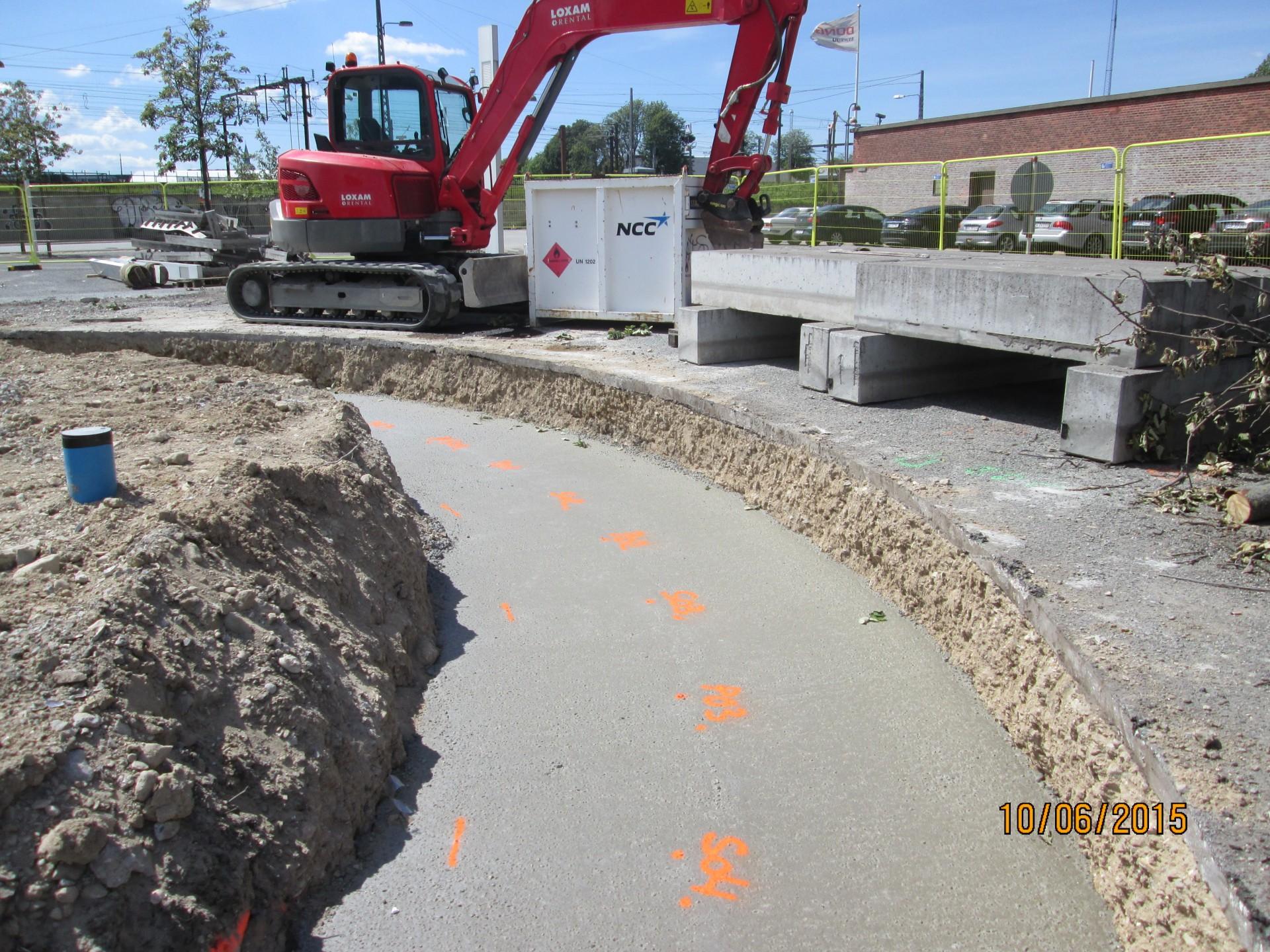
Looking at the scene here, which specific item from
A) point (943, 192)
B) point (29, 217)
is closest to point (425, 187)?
point (943, 192)

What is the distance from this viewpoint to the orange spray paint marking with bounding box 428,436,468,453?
28.8 ft

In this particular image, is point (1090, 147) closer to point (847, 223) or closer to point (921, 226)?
point (847, 223)

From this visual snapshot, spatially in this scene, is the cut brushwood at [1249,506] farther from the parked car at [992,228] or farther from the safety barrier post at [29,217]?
the safety barrier post at [29,217]

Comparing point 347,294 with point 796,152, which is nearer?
point 347,294

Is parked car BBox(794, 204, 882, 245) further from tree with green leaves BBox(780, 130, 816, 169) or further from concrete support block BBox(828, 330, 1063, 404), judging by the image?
tree with green leaves BBox(780, 130, 816, 169)

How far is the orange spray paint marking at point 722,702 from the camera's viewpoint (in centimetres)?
431

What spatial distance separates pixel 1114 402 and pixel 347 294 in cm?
979

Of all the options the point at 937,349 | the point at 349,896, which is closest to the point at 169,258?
the point at 937,349

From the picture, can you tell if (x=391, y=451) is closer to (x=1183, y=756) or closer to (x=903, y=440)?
(x=903, y=440)

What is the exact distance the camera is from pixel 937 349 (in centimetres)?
749

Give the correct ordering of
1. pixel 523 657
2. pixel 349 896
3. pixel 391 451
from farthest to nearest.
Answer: pixel 391 451 < pixel 523 657 < pixel 349 896

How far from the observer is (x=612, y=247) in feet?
37.4

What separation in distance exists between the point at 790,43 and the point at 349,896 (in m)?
9.57
